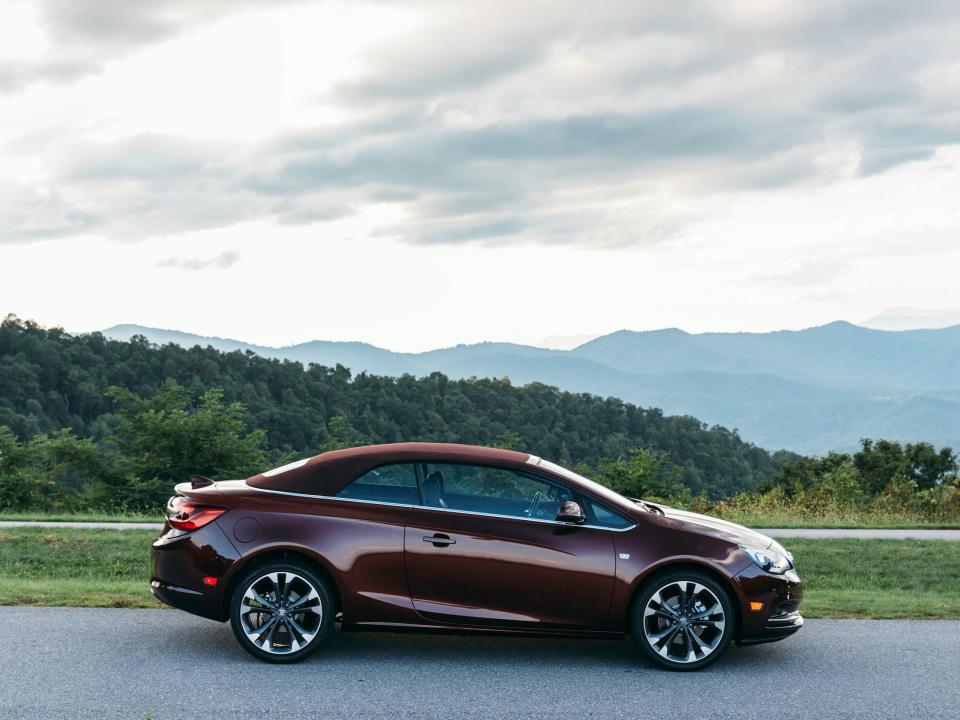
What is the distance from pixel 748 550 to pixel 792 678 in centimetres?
86

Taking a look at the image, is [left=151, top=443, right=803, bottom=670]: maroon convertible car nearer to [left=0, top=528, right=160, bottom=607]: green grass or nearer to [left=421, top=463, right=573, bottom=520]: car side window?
[left=421, top=463, right=573, bottom=520]: car side window

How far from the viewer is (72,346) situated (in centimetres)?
5634

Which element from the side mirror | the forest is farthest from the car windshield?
the forest

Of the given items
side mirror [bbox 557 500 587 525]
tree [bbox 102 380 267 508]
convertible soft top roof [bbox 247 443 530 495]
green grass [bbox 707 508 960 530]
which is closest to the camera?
side mirror [bbox 557 500 587 525]

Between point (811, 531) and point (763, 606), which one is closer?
point (763, 606)

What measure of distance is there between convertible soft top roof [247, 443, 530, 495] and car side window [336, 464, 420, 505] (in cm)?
4

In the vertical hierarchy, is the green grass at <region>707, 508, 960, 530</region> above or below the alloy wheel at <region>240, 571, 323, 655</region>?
below

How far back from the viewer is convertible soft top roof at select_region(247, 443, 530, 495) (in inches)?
284

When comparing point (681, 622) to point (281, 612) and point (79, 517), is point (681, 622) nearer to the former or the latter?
point (281, 612)

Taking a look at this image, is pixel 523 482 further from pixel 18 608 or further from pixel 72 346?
pixel 72 346

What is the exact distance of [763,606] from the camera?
23.1 ft

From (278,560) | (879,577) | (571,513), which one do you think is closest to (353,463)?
(278,560)

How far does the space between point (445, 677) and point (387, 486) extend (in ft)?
4.32

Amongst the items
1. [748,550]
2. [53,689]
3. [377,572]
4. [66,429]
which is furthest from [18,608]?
[66,429]
